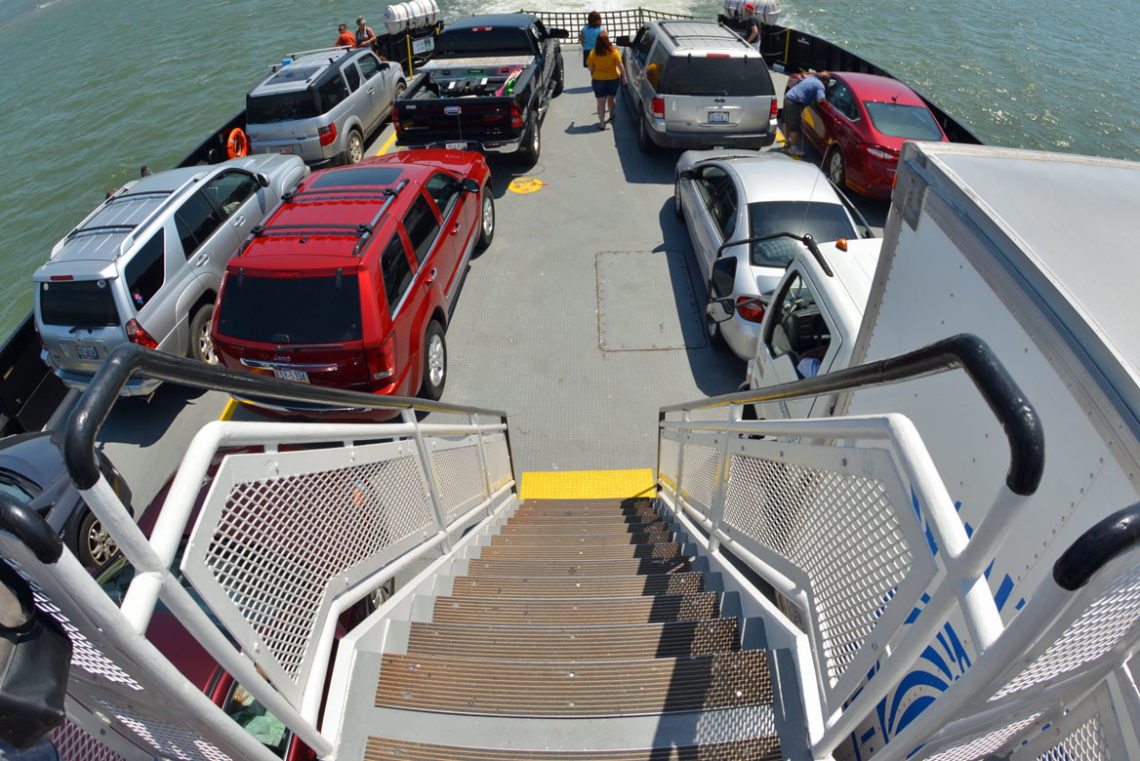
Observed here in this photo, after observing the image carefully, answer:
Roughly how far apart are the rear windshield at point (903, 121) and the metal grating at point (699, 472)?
731 centimetres

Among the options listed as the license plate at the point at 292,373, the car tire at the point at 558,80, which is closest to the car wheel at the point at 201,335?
the license plate at the point at 292,373

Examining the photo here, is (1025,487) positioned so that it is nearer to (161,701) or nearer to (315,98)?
(161,701)

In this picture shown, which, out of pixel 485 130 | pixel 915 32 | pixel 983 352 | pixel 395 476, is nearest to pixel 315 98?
pixel 485 130

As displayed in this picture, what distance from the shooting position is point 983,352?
155 cm

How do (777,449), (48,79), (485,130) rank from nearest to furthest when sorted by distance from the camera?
(777,449) < (485,130) < (48,79)

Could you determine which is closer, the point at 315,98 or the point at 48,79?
the point at 315,98

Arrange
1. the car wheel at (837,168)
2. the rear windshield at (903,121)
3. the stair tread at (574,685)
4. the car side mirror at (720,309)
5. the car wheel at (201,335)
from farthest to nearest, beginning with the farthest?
the car wheel at (837,168) → the rear windshield at (903,121) → the car wheel at (201,335) → the car side mirror at (720,309) → the stair tread at (574,685)

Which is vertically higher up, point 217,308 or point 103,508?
point 103,508

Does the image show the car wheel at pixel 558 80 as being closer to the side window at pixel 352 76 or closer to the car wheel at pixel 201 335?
the side window at pixel 352 76

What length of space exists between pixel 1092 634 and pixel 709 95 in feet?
35.6

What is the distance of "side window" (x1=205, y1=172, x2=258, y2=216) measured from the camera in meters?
8.67

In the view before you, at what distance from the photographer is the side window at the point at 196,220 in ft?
26.0

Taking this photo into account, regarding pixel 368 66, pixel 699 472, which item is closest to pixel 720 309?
pixel 699 472

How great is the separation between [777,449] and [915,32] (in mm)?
27507
